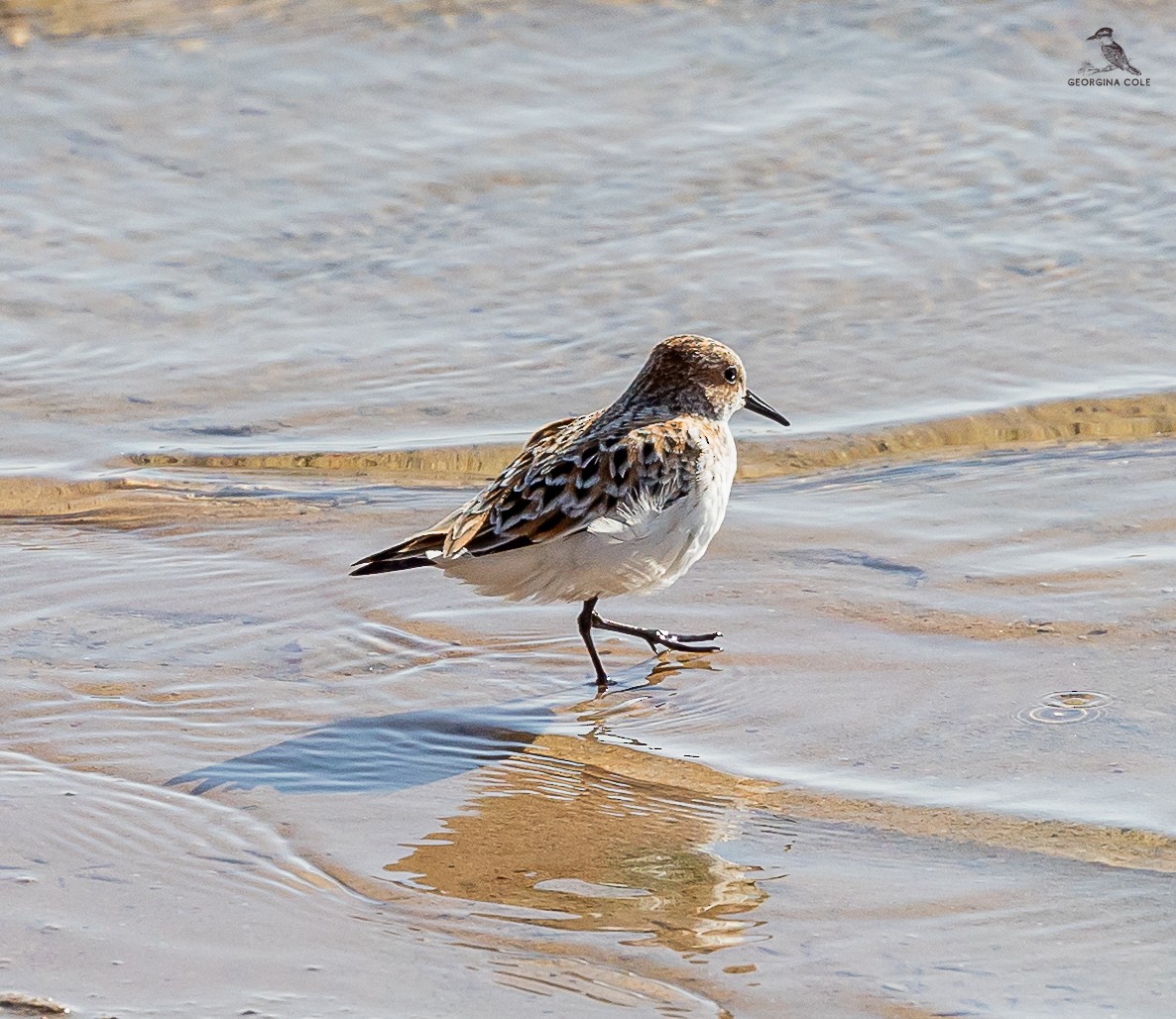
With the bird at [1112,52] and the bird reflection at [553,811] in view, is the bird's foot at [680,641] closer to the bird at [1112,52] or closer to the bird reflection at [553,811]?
the bird reflection at [553,811]

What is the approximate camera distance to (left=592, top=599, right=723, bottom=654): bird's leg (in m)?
5.14

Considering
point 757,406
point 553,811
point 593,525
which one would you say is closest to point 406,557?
point 593,525

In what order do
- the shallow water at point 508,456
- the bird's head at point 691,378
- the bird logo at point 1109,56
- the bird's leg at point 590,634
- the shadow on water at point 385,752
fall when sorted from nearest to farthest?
the shallow water at point 508,456 → the shadow on water at point 385,752 → the bird's leg at point 590,634 → the bird's head at point 691,378 → the bird logo at point 1109,56

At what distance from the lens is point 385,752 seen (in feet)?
14.9

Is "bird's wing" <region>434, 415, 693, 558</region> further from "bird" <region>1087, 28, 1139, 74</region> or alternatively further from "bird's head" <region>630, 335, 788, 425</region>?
"bird" <region>1087, 28, 1139, 74</region>

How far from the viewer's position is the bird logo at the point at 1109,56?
391 inches

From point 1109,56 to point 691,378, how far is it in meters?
5.61

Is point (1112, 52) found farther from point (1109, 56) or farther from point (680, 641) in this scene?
point (680, 641)

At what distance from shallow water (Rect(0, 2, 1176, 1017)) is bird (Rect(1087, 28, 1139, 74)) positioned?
265mm

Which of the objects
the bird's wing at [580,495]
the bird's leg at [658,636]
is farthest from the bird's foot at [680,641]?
the bird's wing at [580,495]

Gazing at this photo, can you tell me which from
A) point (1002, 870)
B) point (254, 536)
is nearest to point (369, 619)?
point (254, 536)

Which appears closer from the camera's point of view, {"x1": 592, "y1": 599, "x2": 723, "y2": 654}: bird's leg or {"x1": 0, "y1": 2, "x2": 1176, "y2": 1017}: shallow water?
{"x1": 0, "y1": 2, "x2": 1176, "y2": 1017}: shallow water

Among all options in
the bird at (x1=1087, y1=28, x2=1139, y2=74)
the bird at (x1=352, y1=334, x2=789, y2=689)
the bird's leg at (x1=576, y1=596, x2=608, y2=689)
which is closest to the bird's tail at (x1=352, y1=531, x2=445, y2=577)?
the bird at (x1=352, y1=334, x2=789, y2=689)

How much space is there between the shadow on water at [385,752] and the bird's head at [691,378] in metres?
1.16
